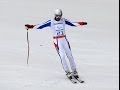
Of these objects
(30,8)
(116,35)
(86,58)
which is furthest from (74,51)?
(30,8)

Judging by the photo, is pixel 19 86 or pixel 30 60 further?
pixel 30 60

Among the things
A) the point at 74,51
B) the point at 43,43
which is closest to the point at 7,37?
the point at 43,43

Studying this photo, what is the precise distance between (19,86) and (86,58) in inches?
160

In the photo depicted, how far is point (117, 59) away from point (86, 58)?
95cm

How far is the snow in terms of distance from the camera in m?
12.5

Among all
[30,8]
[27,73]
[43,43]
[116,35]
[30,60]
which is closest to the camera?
[27,73]

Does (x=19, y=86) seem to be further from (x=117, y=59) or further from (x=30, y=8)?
(x=30, y=8)

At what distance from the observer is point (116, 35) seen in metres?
21.2

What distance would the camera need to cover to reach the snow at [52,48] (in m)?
12.5

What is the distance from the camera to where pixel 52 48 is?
17172 millimetres

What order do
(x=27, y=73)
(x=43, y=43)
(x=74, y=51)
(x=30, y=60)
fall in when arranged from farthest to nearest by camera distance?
(x=43, y=43) → (x=74, y=51) → (x=30, y=60) → (x=27, y=73)

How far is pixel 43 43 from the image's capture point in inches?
714

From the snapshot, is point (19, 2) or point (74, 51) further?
point (19, 2)

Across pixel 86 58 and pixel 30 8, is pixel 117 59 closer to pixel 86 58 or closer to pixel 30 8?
pixel 86 58
